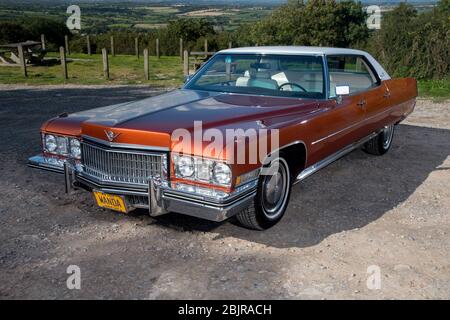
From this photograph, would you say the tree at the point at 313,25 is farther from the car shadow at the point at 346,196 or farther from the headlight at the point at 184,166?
the headlight at the point at 184,166

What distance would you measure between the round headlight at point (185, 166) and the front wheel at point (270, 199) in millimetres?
624

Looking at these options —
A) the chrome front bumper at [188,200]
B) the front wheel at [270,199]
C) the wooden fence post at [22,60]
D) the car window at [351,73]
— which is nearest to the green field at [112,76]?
the wooden fence post at [22,60]

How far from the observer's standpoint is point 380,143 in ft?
21.5

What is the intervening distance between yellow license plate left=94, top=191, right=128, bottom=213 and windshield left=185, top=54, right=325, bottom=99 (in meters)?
1.89

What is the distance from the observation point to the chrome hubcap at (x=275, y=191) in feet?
13.0

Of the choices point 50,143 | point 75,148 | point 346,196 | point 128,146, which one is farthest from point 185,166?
point 346,196

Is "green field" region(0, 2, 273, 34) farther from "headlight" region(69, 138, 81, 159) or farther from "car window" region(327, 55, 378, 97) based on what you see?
"headlight" region(69, 138, 81, 159)

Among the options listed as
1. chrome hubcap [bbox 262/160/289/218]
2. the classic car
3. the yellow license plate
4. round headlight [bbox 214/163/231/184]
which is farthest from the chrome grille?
chrome hubcap [bbox 262/160/289/218]

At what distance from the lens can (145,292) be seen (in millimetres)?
3088

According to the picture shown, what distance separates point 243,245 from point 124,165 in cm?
116

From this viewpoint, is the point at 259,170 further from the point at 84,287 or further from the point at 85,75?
the point at 85,75

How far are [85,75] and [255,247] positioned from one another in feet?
48.6

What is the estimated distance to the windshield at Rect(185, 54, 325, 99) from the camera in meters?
4.83

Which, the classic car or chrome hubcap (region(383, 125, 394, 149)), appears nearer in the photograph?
the classic car
